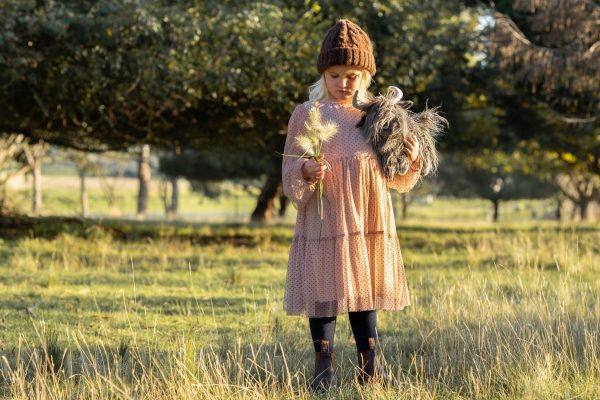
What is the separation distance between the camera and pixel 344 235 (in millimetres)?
4496

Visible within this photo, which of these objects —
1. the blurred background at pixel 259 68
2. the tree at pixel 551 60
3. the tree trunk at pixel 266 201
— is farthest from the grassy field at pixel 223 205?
the tree at pixel 551 60

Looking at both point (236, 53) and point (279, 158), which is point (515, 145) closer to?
point (279, 158)

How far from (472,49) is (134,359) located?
1080cm

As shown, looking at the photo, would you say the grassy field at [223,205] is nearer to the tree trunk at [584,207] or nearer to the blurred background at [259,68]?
the tree trunk at [584,207]

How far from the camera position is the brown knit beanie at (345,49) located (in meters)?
4.59

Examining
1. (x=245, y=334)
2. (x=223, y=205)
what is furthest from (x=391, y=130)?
(x=223, y=205)

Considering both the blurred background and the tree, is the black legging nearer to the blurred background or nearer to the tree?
the blurred background

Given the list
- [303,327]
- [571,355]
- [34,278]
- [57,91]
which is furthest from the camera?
[57,91]

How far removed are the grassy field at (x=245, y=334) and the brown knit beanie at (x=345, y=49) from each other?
5.29 feet

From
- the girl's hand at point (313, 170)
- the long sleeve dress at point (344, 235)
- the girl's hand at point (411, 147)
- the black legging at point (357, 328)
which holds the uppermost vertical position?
the girl's hand at point (411, 147)

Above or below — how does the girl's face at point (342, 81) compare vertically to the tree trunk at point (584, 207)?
above

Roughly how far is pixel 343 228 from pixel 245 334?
6.40 ft

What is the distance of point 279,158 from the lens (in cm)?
1905

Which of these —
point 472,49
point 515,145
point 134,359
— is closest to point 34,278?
point 134,359
